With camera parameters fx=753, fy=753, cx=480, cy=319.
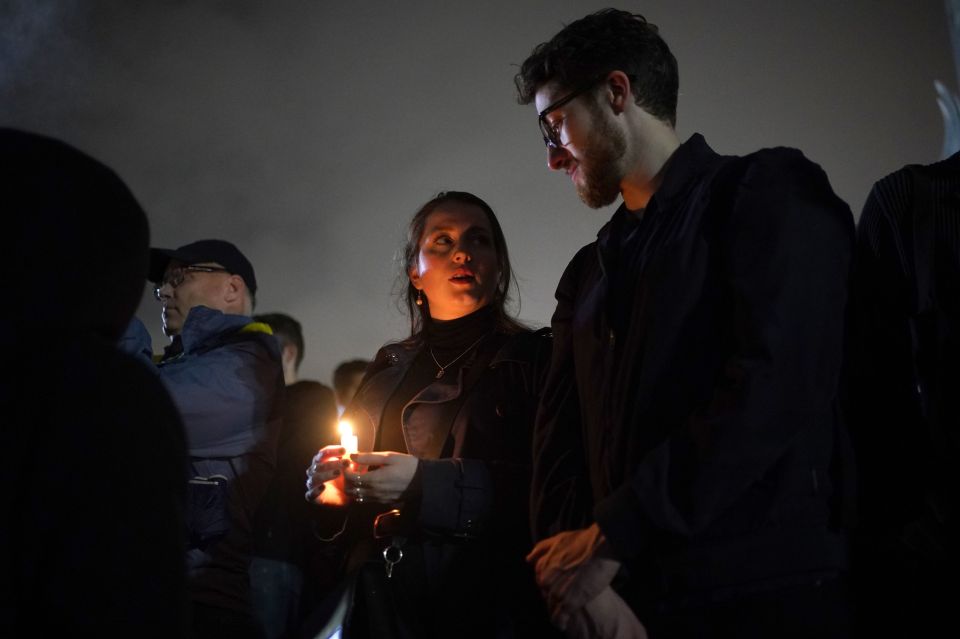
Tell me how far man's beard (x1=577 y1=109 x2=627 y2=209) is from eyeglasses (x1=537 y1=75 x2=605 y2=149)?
0.34ft

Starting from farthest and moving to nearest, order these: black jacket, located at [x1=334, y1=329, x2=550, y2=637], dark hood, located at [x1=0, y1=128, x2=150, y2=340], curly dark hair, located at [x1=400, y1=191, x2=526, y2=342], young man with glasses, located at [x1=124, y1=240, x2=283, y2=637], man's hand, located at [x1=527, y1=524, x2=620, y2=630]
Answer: curly dark hair, located at [x1=400, y1=191, x2=526, y2=342] < young man with glasses, located at [x1=124, y1=240, x2=283, y2=637] < black jacket, located at [x1=334, y1=329, x2=550, y2=637] < man's hand, located at [x1=527, y1=524, x2=620, y2=630] < dark hood, located at [x1=0, y1=128, x2=150, y2=340]

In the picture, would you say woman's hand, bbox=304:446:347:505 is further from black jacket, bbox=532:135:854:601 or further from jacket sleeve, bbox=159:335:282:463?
black jacket, bbox=532:135:854:601

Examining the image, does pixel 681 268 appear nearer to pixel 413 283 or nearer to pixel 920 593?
pixel 920 593

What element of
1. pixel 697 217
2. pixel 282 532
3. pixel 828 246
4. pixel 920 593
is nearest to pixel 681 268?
pixel 697 217

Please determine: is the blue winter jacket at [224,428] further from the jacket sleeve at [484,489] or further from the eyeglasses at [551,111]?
the eyeglasses at [551,111]

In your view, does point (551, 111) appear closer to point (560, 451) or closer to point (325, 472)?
point (560, 451)

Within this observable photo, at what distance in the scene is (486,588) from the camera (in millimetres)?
2994

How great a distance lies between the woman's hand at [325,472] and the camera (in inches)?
122

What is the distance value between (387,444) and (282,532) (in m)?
0.88

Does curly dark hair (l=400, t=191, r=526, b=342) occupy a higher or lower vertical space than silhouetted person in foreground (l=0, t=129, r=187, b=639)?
higher

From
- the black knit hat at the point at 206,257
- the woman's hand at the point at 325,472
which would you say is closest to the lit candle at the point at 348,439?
the woman's hand at the point at 325,472

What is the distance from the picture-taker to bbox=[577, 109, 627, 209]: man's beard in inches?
106

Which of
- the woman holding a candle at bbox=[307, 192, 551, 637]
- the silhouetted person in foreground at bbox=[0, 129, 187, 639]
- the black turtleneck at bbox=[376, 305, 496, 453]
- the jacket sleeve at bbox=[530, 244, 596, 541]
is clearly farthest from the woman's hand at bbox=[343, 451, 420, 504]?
the silhouetted person in foreground at bbox=[0, 129, 187, 639]

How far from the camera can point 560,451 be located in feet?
8.55
